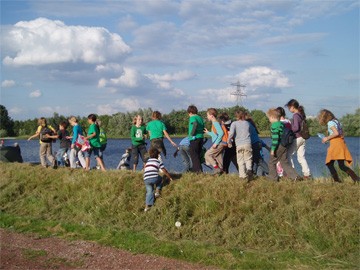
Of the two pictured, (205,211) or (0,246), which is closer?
(0,246)

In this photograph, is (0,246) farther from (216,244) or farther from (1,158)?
(1,158)

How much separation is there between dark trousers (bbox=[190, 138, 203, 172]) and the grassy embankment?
866 millimetres

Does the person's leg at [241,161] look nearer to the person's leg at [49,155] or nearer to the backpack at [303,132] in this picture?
the backpack at [303,132]

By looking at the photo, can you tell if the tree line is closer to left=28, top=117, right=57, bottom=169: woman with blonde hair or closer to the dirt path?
left=28, top=117, right=57, bottom=169: woman with blonde hair

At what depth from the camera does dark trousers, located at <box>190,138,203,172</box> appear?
12664 mm

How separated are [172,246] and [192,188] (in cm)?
231

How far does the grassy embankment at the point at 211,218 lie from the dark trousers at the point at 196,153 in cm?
87

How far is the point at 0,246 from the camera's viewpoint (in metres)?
9.61

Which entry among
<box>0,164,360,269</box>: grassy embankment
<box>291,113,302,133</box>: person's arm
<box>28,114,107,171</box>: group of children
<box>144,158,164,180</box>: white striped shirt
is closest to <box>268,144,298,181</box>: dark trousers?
<box>0,164,360,269</box>: grassy embankment

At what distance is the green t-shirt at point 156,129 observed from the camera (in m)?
13.4

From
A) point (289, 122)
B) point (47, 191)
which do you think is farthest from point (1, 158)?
point (289, 122)

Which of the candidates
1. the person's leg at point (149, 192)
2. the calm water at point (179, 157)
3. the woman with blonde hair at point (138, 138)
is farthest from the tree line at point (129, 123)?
the person's leg at point (149, 192)

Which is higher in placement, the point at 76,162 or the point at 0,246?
the point at 76,162

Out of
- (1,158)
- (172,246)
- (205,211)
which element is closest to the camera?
(172,246)
